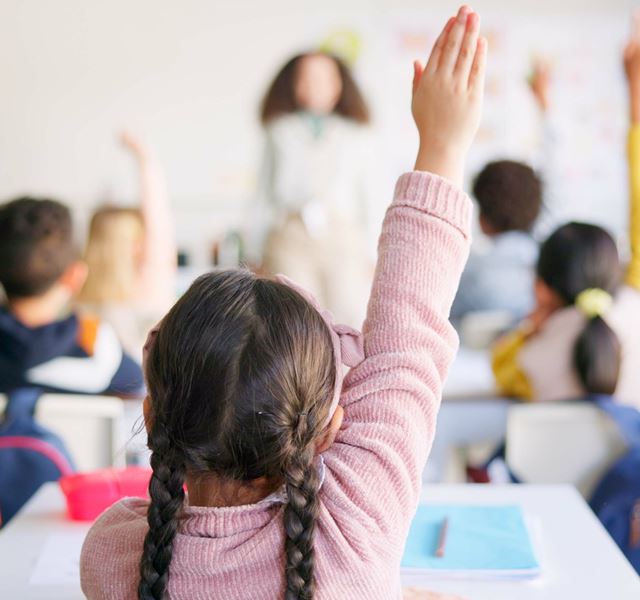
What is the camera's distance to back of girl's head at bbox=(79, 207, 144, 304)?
2912mm

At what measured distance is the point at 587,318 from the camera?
195cm

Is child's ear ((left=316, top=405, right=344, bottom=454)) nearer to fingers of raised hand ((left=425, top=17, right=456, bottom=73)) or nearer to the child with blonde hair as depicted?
fingers of raised hand ((left=425, top=17, right=456, bottom=73))

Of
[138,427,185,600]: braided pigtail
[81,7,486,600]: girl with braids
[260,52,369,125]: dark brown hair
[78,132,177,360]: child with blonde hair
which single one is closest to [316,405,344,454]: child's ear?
[81,7,486,600]: girl with braids

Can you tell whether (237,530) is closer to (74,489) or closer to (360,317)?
(74,489)

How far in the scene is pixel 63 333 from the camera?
72.5 inches

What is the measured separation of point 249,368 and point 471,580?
41 centimetres

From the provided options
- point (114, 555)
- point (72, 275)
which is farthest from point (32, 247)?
point (114, 555)

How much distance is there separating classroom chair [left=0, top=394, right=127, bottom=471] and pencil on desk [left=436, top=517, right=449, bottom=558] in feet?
2.28

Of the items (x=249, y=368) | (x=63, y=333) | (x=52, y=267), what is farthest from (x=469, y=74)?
(x=52, y=267)

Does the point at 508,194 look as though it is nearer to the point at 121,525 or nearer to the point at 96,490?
the point at 96,490

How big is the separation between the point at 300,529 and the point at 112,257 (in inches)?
93.1

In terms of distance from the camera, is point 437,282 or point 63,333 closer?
point 437,282

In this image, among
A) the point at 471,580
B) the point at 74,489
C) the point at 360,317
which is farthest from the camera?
the point at 360,317

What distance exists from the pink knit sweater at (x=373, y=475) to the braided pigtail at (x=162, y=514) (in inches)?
0.7
